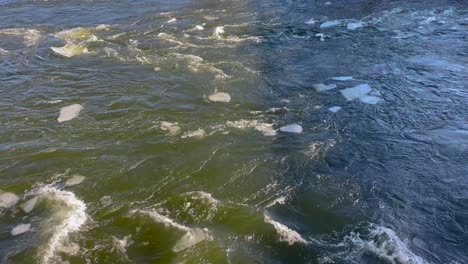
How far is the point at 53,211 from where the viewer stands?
5.31 m

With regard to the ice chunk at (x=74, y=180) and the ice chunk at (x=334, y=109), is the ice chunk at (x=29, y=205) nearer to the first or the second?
the ice chunk at (x=74, y=180)

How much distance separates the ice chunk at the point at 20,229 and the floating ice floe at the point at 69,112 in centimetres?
263

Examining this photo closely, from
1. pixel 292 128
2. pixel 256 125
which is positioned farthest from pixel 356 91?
pixel 256 125

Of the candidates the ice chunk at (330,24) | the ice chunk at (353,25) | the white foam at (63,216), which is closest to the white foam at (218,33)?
the ice chunk at (330,24)

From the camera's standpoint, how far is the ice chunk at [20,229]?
504cm

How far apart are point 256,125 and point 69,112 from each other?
3559 millimetres

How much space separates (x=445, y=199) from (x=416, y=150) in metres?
1.09

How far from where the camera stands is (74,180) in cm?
589

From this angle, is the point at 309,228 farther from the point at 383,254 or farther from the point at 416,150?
the point at 416,150

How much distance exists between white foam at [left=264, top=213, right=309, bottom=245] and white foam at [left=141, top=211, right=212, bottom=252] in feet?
2.68

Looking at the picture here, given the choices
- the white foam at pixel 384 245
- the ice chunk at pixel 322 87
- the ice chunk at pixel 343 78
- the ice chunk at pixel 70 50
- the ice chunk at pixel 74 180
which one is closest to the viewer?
the white foam at pixel 384 245

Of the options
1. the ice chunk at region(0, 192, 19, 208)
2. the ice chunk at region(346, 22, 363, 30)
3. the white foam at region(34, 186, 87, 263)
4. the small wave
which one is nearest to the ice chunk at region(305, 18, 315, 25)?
the ice chunk at region(346, 22, 363, 30)

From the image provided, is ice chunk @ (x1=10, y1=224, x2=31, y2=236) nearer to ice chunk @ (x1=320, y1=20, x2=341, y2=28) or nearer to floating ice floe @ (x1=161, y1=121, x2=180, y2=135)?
floating ice floe @ (x1=161, y1=121, x2=180, y2=135)

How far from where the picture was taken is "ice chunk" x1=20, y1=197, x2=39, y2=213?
5.38m
